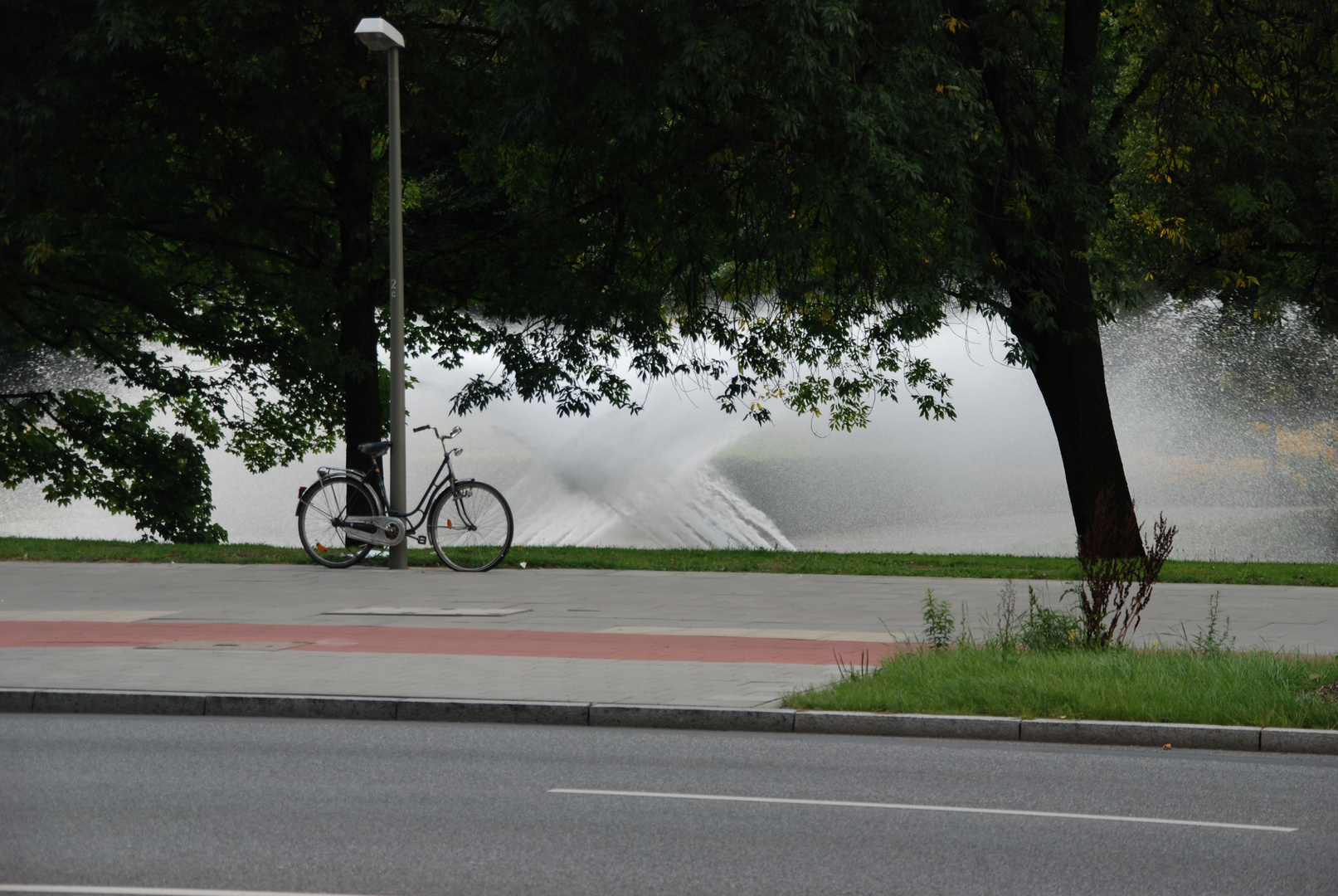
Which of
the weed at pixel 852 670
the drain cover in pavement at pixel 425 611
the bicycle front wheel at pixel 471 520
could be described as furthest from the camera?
the bicycle front wheel at pixel 471 520

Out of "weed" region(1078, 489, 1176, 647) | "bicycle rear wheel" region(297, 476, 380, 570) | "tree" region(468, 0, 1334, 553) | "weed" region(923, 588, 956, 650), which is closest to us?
"weed" region(1078, 489, 1176, 647)

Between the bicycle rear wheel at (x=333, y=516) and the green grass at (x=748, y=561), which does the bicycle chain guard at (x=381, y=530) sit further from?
the green grass at (x=748, y=561)

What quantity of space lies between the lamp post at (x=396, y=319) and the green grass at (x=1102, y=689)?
7.63 meters

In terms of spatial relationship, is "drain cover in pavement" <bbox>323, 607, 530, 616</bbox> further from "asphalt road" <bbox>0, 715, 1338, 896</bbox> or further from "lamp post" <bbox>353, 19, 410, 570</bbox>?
"asphalt road" <bbox>0, 715, 1338, 896</bbox>

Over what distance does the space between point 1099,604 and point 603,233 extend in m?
9.23

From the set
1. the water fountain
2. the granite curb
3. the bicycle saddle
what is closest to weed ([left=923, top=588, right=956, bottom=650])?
the granite curb

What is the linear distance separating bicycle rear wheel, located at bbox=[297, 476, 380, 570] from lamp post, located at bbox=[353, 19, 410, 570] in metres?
0.33

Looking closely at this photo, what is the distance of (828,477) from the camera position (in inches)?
1763

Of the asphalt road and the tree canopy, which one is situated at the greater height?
the tree canopy

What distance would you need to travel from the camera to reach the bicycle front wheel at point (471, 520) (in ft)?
50.6

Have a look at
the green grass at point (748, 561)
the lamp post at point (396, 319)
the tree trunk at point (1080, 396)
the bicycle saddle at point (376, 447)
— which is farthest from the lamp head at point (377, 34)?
the tree trunk at point (1080, 396)

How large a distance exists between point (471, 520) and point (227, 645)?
505 cm

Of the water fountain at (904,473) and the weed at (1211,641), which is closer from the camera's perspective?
the weed at (1211,641)

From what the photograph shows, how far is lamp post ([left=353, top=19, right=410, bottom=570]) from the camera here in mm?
15180
